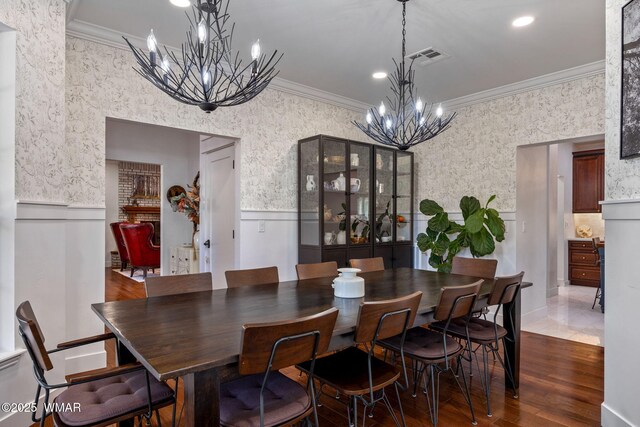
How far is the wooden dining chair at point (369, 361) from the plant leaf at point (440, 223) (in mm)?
2744

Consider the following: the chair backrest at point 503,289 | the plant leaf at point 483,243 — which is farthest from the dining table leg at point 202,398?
the plant leaf at point 483,243

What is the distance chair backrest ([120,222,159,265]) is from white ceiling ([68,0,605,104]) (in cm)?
458

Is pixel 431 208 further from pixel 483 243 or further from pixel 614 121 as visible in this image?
pixel 614 121

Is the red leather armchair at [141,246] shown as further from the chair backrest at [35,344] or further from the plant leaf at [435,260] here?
the chair backrest at [35,344]

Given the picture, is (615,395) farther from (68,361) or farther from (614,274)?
(68,361)

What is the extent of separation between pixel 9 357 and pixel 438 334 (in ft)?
8.44

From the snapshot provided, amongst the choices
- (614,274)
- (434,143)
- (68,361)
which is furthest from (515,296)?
(68,361)

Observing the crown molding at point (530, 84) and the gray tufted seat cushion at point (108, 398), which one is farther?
the crown molding at point (530, 84)

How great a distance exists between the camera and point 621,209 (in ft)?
6.55

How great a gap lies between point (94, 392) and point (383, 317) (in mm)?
1331

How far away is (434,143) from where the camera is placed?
195 inches

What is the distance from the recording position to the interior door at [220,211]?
14.0 ft

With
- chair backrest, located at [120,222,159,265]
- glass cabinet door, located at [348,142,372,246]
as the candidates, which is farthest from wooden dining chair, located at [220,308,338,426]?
chair backrest, located at [120,222,159,265]

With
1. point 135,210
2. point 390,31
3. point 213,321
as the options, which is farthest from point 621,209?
point 135,210
